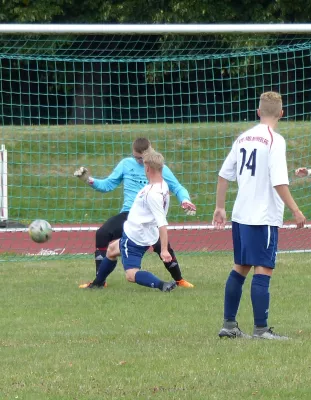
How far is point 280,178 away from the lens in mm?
7207

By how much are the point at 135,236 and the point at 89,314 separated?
4.07 feet

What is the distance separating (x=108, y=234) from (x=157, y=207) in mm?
1669

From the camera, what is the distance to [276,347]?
7.02 meters

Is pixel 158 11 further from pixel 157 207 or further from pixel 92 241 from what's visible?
pixel 157 207

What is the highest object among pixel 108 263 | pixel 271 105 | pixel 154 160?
pixel 271 105

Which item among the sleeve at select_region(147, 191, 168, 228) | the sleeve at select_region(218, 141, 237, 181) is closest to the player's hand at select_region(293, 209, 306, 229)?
the sleeve at select_region(218, 141, 237, 181)

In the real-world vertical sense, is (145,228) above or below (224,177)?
below

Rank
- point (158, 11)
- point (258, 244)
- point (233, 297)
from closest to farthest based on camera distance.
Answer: point (258, 244) < point (233, 297) < point (158, 11)

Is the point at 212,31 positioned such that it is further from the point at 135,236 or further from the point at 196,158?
the point at 196,158

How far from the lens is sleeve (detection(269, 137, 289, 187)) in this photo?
721 centimetres

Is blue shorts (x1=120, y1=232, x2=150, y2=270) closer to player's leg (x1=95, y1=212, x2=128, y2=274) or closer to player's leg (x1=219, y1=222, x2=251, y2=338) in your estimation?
player's leg (x1=95, y1=212, x2=128, y2=274)

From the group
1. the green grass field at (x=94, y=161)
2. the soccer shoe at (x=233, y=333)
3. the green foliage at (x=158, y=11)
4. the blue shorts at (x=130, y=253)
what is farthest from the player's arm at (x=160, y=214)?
the green foliage at (x=158, y=11)

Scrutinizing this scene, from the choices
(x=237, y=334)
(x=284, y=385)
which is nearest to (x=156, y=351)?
(x=237, y=334)

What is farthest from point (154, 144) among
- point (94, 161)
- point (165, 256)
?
point (165, 256)
